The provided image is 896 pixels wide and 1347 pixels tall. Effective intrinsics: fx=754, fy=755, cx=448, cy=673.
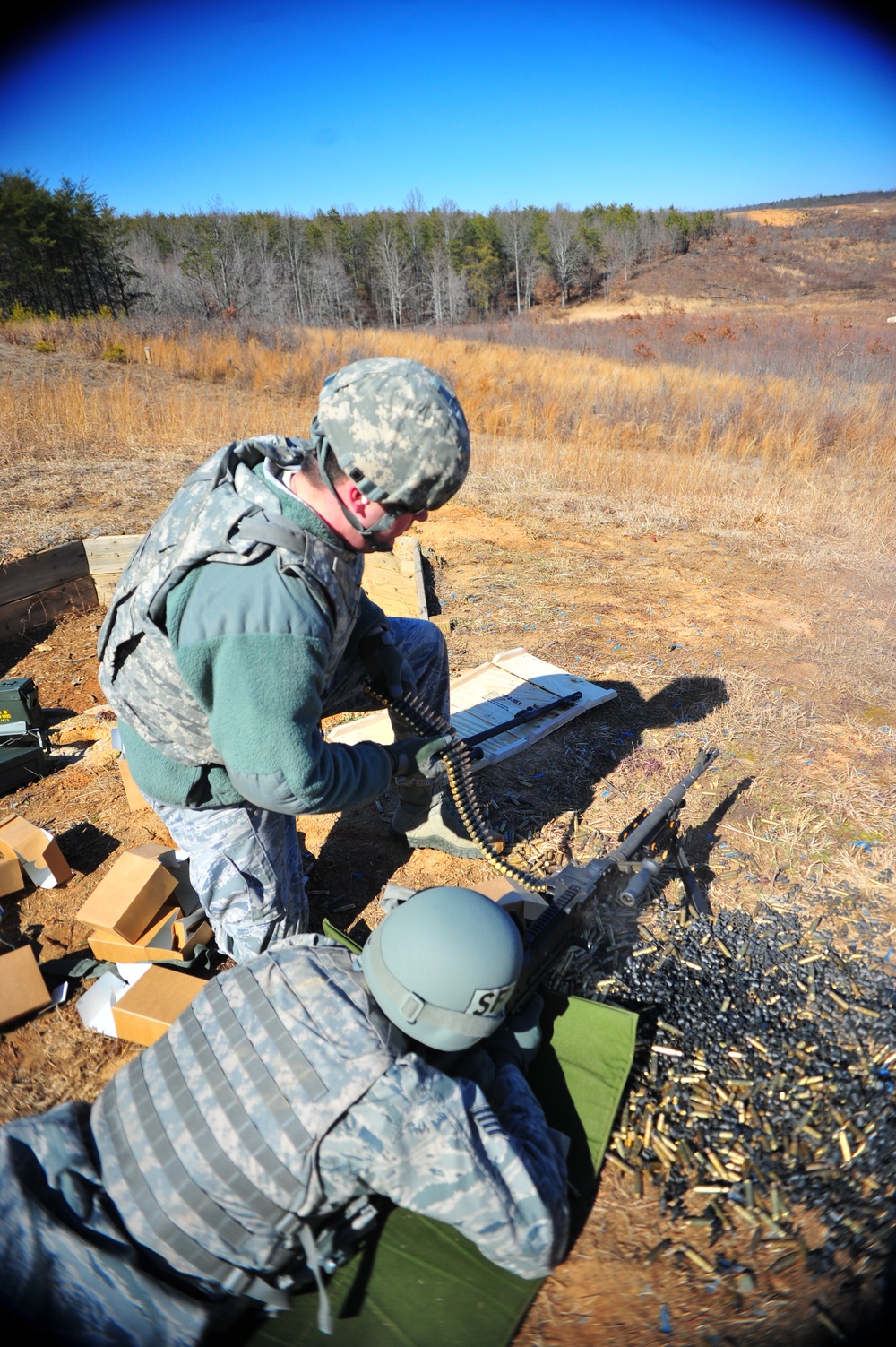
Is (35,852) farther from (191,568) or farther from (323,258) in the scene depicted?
(323,258)

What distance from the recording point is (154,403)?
13484mm

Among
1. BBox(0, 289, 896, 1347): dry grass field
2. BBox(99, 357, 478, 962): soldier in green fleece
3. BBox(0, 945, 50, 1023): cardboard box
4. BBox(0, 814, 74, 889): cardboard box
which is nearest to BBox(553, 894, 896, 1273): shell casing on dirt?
BBox(0, 289, 896, 1347): dry grass field

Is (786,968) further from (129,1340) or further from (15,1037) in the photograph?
(15,1037)

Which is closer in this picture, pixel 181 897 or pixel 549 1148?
pixel 549 1148

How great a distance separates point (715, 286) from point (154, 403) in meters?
35.5

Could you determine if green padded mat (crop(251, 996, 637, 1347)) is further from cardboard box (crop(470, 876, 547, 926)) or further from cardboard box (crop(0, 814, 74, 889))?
cardboard box (crop(0, 814, 74, 889))

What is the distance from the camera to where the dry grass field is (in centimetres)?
230

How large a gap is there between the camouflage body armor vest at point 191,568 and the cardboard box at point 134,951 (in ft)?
3.69

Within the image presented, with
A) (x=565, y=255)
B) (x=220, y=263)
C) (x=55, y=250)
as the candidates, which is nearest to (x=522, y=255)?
(x=565, y=255)

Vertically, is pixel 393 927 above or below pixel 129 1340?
above

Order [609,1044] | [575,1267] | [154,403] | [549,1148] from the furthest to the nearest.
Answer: [154,403] < [609,1044] < [575,1267] < [549,1148]

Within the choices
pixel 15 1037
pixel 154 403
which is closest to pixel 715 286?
pixel 154 403

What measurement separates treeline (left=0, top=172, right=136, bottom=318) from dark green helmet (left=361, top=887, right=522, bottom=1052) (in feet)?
90.9

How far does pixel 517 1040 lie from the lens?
2.55m
